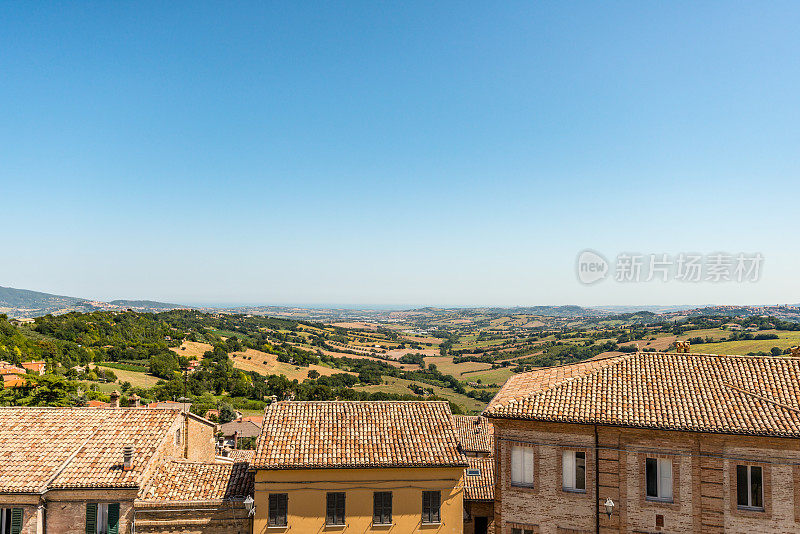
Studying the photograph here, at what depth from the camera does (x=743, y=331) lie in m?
113

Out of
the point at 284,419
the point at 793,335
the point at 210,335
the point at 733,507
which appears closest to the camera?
the point at 733,507

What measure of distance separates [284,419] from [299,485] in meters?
3.17

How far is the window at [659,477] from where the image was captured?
1664cm

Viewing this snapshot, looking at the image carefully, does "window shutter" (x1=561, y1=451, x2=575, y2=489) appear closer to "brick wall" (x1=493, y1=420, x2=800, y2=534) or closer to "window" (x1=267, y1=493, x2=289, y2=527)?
A: "brick wall" (x1=493, y1=420, x2=800, y2=534)

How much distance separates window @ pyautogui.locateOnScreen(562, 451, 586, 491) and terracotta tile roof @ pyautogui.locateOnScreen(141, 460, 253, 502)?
12.5 metres

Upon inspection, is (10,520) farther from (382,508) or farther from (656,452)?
(656,452)

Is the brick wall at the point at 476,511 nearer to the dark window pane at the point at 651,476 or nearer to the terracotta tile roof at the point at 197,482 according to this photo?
the dark window pane at the point at 651,476

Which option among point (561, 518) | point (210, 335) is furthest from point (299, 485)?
point (210, 335)

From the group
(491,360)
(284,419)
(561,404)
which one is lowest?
(491,360)

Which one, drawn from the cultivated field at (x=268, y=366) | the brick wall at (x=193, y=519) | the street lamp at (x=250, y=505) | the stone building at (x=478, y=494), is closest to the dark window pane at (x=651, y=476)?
the stone building at (x=478, y=494)

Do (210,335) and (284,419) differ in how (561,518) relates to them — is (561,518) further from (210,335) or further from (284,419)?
(210,335)

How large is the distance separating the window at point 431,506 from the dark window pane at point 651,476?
797 cm

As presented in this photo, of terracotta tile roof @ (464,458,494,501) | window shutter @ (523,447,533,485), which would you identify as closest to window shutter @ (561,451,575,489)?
window shutter @ (523,447,533,485)

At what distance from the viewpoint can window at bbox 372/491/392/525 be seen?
20062 millimetres
